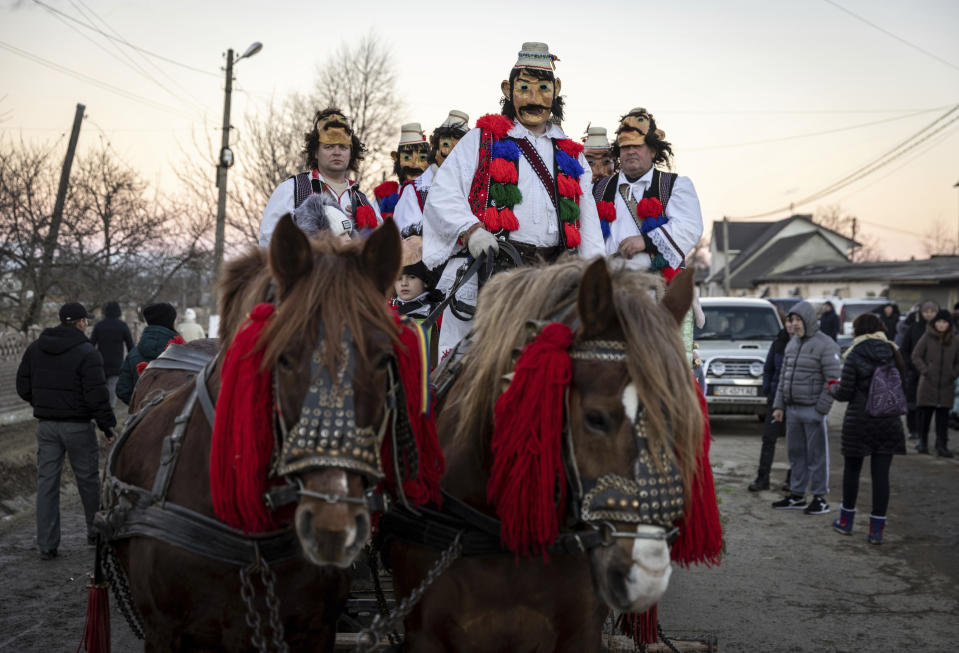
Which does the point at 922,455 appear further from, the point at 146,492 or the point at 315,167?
the point at 146,492

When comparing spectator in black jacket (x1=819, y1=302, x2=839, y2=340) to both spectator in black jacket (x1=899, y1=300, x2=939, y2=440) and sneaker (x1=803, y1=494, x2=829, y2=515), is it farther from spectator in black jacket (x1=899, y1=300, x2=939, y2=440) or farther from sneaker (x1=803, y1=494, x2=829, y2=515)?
sneaker (x1=803, y1=494, x2=829, y2=515)

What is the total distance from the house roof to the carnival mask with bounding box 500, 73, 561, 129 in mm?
32968

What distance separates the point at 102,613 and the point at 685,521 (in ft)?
8.59

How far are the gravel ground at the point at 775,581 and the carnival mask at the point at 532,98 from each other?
341cm

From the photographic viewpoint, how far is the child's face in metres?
4.80

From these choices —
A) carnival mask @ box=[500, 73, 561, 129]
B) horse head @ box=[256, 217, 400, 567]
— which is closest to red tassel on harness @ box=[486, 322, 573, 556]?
horse head @ box=[256, 217, 400, 567]

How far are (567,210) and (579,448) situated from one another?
6.54 feet

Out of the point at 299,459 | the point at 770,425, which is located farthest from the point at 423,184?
the point at 770,425

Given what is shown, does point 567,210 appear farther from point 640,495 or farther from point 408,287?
point 640,495

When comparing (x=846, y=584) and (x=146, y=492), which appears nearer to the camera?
(x=146, y=492)

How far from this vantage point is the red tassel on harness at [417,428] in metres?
2.50

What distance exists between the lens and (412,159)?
731 cm

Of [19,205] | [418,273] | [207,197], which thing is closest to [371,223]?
[418,273]

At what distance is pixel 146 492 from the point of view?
286 centimetres
